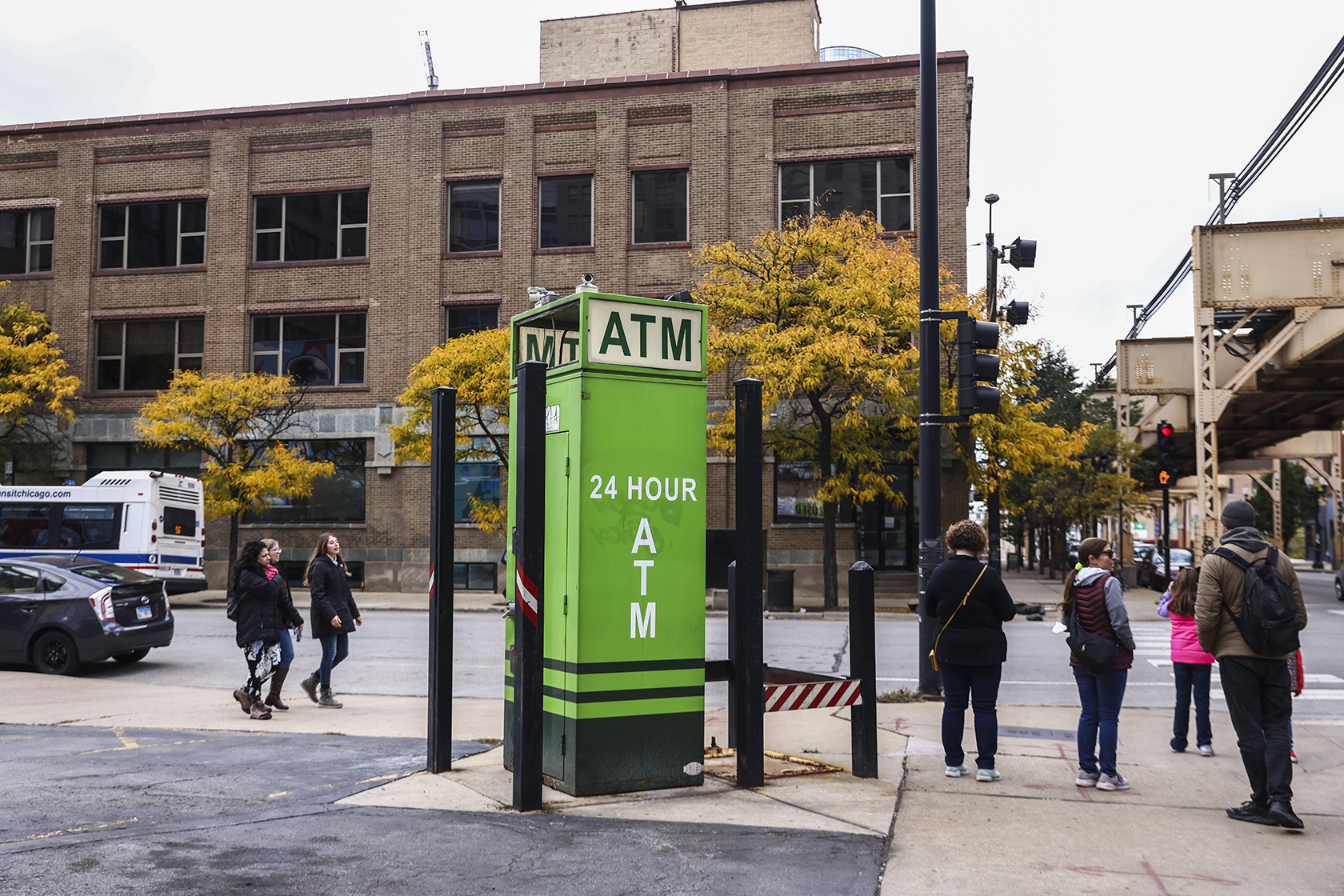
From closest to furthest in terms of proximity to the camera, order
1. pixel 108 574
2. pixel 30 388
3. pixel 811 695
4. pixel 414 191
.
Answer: pixel 811 695, pixel 108 574, pixel 30 388, pixel 414 191

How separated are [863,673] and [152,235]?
33195 mm

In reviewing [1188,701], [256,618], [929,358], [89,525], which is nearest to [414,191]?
[89,525]

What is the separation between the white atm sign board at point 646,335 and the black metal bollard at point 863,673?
6.07 feet

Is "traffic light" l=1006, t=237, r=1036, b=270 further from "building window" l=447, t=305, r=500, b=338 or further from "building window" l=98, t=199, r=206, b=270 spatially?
"building window" l=98, t=199, r=206, b=270

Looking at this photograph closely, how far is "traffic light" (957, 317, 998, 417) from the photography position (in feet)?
36.6

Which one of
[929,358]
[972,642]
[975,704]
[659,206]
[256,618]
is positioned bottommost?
[975,704]

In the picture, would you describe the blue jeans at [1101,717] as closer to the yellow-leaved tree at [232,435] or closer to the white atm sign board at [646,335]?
the white atm sign board at [646,335]

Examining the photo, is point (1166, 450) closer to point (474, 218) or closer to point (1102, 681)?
point (1102, 681)

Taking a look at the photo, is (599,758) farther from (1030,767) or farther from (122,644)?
(122,644)

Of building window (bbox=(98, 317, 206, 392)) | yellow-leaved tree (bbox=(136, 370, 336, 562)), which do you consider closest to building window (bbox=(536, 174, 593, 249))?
yellow-leaved tree (bbox=(136, 370, 336, 562))

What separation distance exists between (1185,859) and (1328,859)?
746 millimetres

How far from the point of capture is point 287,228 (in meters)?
33.6

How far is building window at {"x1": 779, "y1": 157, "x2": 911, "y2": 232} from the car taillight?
70.0 feet

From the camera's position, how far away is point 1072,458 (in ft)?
116
